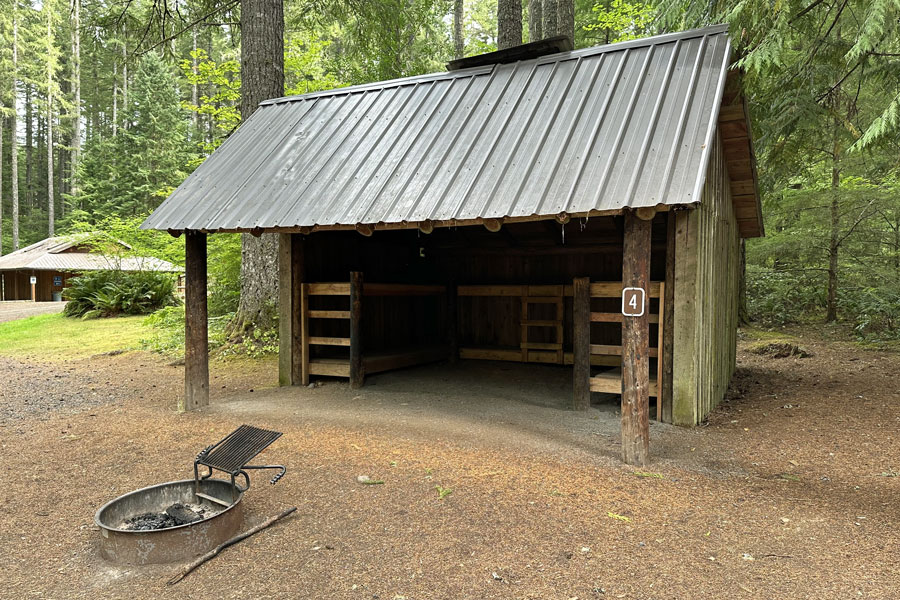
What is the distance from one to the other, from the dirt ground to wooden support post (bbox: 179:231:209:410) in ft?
1.09

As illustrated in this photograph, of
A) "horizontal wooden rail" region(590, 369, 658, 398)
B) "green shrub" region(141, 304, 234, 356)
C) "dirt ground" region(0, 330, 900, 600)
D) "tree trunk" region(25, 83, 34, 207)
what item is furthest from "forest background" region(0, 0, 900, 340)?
"tree trunk" region(25, 83, 34, 207)

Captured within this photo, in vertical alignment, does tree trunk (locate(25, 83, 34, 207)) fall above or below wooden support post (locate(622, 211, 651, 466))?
above

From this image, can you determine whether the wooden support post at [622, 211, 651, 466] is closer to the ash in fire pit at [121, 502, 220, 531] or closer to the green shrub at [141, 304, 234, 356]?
the ash in fire pit at [121, 502, 220, 531]

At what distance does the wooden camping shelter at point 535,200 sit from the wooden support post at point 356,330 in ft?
0.09

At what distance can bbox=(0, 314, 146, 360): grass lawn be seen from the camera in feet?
40.7

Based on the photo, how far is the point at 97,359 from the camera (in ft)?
37.3

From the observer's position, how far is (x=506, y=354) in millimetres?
9922

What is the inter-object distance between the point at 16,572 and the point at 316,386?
16.4 ft

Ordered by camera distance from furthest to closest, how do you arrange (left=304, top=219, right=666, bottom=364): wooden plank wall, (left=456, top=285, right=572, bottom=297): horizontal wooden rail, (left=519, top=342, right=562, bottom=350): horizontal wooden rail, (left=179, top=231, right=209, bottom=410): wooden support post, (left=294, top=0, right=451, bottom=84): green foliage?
(left=294, top=0, right=451, bottom=84): green foliage → (left=519, top=342, right=562, bottom=350): horizontal wooden rail → (left=456, top=285, right=572, bottom=297): horizontal wooden rail → (left=304, top=219, right=666, bottom=364): wooden plank wall → (left=179, top=231, right=209, bottom=410): wooden support post

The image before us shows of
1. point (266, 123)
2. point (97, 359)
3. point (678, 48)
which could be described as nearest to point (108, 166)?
point (97, 359)

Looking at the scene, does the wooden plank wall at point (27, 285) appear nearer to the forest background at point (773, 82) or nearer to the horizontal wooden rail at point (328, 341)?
the forest background at point (773, 82)

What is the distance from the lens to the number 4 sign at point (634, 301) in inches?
184

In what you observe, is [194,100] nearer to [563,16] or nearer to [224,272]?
[224,272]

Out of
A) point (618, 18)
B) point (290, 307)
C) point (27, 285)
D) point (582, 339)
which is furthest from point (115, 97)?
point (582, 339)
